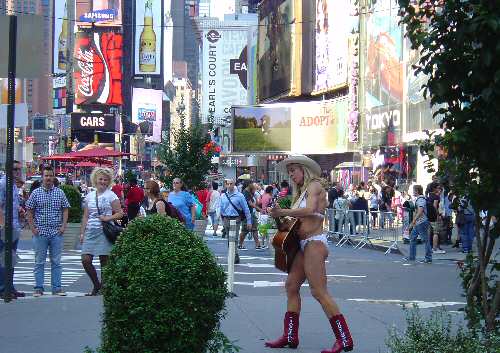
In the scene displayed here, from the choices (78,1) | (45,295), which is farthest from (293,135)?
(78,1)

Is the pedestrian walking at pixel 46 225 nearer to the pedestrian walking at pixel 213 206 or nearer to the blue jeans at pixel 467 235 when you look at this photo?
the blue jeans at pixel 467 235

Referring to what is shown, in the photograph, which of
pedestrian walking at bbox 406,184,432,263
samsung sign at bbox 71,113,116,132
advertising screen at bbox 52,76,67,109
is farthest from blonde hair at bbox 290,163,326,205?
advertising screen at bbox 52,76,67,109

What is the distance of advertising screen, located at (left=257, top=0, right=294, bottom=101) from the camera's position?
271 ft

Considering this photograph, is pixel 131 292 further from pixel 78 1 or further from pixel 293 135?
pixel 78 1

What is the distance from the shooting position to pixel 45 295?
518 inches

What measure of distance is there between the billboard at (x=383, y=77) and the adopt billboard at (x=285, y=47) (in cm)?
2166

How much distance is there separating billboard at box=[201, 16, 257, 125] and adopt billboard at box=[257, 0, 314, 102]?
102 ft

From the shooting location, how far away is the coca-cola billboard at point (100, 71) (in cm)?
12256

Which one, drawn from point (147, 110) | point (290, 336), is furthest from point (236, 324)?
point (147, 110)

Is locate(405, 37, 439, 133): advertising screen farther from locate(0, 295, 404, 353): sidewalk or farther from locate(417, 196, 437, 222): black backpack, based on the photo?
locate(0, 295, 404, 353): sidewalk

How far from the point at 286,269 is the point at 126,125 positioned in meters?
144

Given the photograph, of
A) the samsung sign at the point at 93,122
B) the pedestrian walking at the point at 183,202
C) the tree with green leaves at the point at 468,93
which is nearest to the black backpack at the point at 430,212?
the pedestrian walking at the point at 183,202

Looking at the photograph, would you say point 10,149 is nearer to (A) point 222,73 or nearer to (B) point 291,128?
(B) point 291,128

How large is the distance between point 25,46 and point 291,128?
62.2 meters
